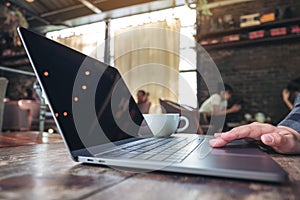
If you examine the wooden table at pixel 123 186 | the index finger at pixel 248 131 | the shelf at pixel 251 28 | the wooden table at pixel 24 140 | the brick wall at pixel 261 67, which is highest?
the shelf at pixel 251 28

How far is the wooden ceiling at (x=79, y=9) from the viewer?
12.4 feet

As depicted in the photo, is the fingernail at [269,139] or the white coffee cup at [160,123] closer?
the fingernail at [269,139]

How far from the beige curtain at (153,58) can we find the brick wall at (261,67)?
621 millimetres

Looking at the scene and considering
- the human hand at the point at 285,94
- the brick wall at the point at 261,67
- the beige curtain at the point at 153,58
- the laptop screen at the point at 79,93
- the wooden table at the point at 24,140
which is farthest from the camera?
the beige curtain at the point at 153,58

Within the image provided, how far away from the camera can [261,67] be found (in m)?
3.08

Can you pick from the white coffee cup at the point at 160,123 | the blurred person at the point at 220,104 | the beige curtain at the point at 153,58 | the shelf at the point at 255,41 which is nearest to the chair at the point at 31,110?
the beige curtain at the point at 153,58

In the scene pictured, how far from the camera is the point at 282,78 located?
116 inches

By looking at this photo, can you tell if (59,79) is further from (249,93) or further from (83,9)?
(83,9)

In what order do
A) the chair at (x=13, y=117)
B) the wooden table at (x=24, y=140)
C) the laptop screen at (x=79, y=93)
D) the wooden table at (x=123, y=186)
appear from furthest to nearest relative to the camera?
1. the chair at (x=13, y=117)
2. the wooden table at (x=24, y=140)
3. the laptop screen at (x=79, y=93)
4. the wooden table at (x=123, y=186)

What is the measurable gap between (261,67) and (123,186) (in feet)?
10.8

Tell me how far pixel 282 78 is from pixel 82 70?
3.12m

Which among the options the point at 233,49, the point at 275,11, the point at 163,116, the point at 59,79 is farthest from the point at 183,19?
the point at 59,79

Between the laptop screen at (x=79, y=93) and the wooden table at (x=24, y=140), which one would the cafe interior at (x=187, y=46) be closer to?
the wooden table at (x=24, y=140)

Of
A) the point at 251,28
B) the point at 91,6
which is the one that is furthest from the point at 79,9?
the point at 251,28
